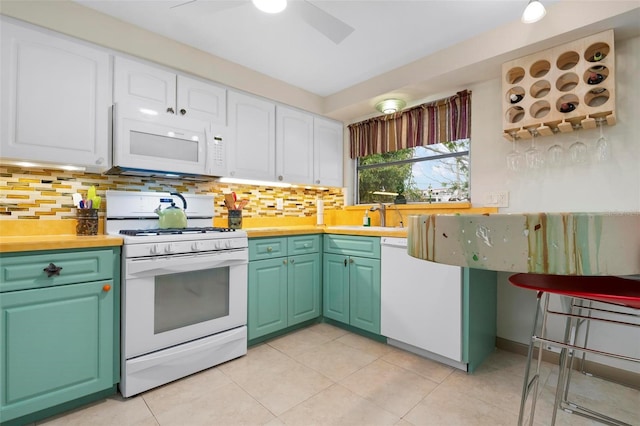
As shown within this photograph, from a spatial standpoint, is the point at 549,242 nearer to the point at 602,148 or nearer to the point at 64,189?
the point at 602,148

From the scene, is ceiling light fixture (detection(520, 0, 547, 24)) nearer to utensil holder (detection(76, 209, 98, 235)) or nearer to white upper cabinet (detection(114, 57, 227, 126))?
white upper cabinet (detection(114, 57, 227, 126))

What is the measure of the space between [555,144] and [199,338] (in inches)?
107

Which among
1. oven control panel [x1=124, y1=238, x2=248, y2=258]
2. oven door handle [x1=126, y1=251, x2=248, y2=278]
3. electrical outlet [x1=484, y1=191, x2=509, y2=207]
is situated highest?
electrical outlet [x1=484, y1=191, x2=509, y2=207]

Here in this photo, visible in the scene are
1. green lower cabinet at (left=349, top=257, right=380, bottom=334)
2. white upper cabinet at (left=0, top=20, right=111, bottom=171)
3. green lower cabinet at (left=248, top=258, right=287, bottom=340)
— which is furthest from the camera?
green lower cabinet at (left=349, top=257, right=380, bottom=334)

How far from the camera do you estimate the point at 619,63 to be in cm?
196

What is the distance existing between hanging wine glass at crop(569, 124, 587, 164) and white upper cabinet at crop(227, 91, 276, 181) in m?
2.28

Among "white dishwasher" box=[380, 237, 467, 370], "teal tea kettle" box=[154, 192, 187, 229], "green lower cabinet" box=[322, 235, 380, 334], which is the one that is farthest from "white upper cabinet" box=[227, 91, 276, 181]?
"white dishwasher" box=[380, 237, 467, 370]

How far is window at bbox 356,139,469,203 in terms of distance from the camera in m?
2.81

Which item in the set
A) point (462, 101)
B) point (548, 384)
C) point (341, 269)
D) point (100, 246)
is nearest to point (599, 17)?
point (462, 101)

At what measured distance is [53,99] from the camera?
6.00 feet

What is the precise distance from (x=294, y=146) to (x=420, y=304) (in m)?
1.86

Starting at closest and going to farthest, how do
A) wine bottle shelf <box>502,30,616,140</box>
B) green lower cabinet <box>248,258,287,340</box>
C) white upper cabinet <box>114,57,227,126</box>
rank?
1. wine bottle shelf <box>502,30,616,140</box>
2. white upper cabinet <box>114,57,227,126</box>
3. green lower cabinet <box>248,258,287,340</box>

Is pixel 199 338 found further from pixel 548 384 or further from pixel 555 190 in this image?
pixel 555 190

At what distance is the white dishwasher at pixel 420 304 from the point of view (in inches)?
80.0
